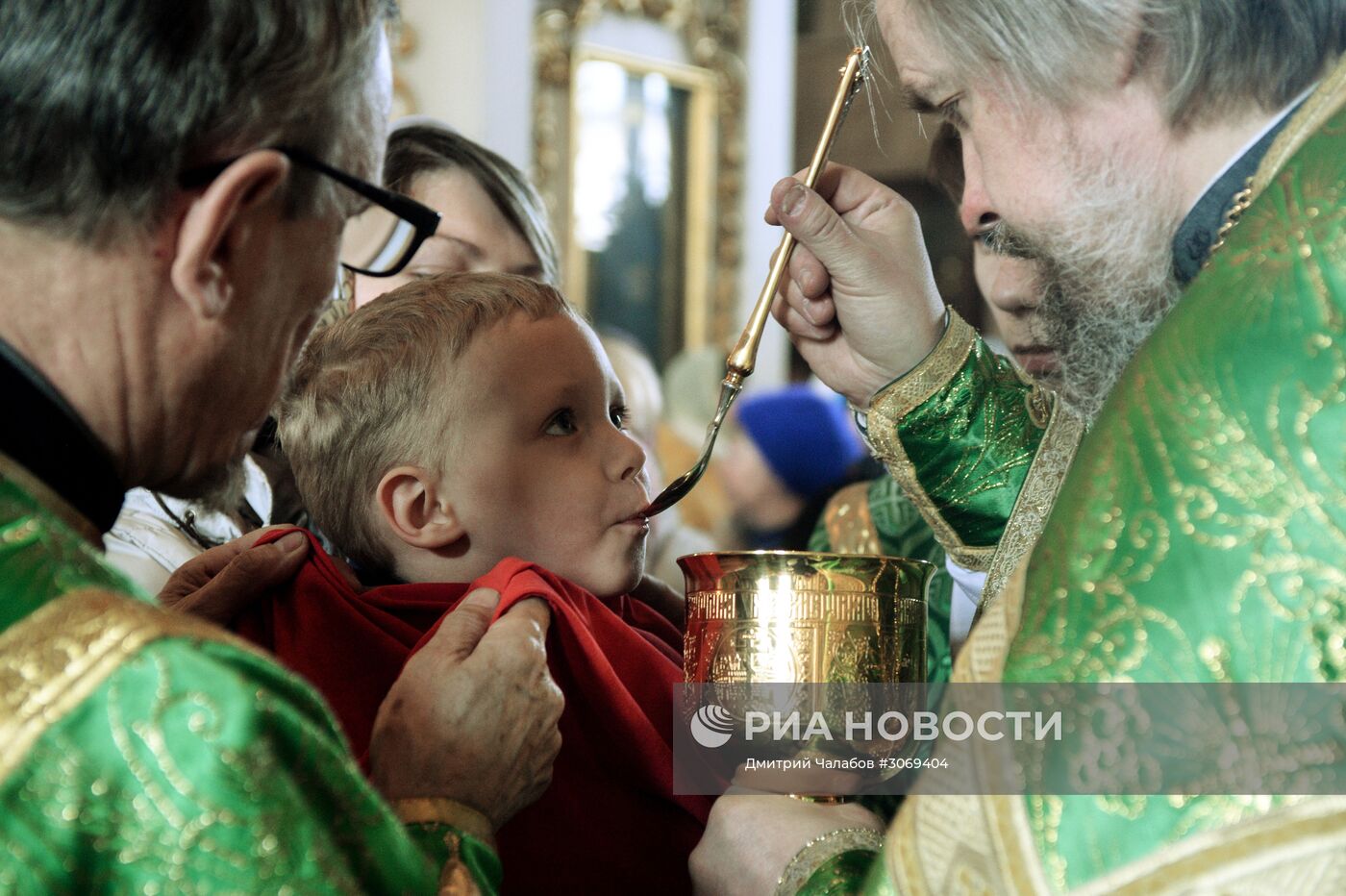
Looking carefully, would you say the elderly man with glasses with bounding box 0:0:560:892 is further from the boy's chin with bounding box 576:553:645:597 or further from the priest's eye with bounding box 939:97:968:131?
the priest's eye with bounding box 939:97:968:131

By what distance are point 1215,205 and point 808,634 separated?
64cm

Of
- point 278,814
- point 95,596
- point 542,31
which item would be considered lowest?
point 278,814

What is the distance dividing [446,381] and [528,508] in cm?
19

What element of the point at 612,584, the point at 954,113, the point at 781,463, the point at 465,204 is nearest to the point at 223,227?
the point at 612,584

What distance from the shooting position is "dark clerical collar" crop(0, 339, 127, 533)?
39.1 inches

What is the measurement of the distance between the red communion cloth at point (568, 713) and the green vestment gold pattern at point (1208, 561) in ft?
2.11

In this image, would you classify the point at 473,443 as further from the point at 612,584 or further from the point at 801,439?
the point at 801,439

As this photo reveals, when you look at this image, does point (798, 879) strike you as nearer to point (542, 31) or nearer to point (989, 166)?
point (989, 166)

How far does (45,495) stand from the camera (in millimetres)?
992

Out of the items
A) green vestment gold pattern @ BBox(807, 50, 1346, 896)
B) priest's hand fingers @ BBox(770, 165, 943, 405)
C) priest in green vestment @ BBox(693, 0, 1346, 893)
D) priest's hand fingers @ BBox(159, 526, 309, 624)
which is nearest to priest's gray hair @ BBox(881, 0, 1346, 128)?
priest in green vestment @ BBox(693, 0, 1346, 893)

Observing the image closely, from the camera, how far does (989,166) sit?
1.70 m

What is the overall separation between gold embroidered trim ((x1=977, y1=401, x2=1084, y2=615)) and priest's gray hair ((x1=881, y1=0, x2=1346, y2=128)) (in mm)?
464

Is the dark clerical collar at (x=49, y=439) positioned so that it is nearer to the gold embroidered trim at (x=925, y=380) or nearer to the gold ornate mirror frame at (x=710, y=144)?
the gold embroidered trim at (x=925, y=380)

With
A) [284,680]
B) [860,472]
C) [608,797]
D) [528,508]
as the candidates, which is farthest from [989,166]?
[860,472]
